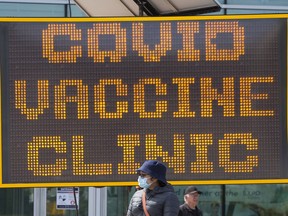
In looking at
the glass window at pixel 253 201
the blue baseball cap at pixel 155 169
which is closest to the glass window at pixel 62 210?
the glass window at pixel 253 201

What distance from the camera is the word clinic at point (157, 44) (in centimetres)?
830

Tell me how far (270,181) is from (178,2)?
1.96 metres

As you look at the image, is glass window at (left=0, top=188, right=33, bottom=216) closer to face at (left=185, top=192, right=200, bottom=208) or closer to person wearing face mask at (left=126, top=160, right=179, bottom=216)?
face at (left=185, top=192, right=200, bottom=208)

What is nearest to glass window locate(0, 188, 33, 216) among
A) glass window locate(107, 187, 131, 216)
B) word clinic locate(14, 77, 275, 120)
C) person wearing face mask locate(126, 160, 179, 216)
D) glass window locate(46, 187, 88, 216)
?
glass window locate(46, 187, 88, 216)

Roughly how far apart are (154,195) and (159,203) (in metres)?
0.10

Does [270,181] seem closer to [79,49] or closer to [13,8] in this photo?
[79,49]

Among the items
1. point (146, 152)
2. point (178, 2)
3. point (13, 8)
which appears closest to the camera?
point (146, 152)

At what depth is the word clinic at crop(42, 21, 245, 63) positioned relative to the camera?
327 inches

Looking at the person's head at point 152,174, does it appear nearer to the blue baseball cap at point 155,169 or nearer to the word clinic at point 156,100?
the blue baseball cap at point 155,169

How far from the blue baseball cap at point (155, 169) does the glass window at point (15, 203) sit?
8174mm

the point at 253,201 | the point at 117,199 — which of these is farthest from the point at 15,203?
the point at 253,201

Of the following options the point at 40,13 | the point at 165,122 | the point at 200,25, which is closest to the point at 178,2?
the point at 200,25

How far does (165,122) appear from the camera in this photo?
822cm

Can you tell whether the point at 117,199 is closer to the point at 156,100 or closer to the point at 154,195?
the point at 156,100
